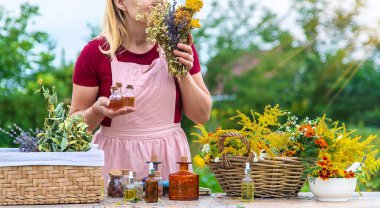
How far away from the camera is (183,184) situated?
9.73ft

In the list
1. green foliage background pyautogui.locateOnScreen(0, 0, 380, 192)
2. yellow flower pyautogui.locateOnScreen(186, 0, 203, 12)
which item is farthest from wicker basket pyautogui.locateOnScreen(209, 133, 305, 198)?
green foliage background pyautogui.locateOnScreen(0, 0, 380, 192)

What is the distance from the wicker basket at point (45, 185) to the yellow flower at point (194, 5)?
2.75ft

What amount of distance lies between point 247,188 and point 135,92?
87 centimetres

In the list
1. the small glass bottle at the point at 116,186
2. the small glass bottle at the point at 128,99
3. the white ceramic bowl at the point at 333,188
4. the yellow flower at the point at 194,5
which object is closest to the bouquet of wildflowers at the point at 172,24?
the yellow flower at the point at 194,5

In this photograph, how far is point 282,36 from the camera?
1421 centimetres

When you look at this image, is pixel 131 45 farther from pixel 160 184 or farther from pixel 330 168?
pixel 330 168

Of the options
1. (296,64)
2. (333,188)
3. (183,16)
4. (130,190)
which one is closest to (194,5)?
(183,16)

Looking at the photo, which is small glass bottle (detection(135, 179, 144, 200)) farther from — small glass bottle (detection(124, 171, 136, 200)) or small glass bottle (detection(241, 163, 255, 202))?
small glass bottle (detection(241, 163, 255, 202))

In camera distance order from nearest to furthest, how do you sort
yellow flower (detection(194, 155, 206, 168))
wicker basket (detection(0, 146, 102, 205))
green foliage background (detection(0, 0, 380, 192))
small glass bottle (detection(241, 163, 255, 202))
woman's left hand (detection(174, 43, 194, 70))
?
wicker basket (detection(0, 146, 102, 205)), small glass bottle (detection(241, 163, 255, 202)), yellow flower (detection(194, 155, 206, 168)), woman's left hand (detection(174, 43, 194, 70)), green foliage background (detection(0, 0, 380, 192))

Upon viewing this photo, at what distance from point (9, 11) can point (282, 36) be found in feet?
22.8

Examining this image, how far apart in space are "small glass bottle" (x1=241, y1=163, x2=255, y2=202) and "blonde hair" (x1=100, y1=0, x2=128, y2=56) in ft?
3.40

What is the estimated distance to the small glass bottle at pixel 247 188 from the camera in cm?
294

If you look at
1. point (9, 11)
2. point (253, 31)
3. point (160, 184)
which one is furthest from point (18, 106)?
point (253, 31)

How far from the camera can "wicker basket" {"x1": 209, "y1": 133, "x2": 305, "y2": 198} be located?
3.01m
